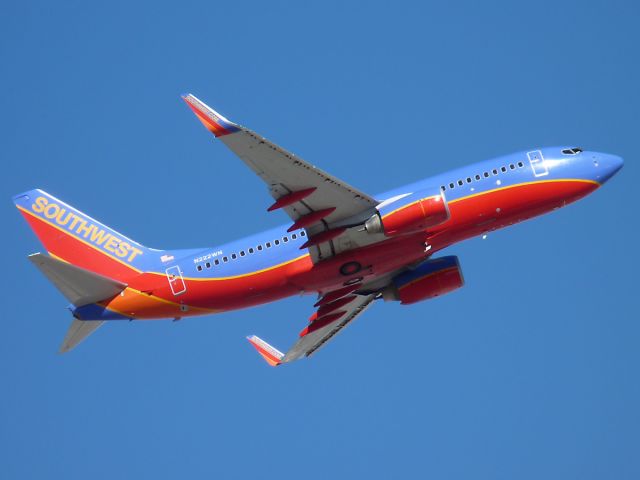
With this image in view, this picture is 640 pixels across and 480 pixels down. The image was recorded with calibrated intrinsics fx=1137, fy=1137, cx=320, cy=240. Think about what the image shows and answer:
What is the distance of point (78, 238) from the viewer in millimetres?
62031

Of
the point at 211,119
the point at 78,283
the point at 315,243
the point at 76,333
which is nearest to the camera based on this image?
the point at 211,119

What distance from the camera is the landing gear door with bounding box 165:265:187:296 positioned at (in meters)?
59.2

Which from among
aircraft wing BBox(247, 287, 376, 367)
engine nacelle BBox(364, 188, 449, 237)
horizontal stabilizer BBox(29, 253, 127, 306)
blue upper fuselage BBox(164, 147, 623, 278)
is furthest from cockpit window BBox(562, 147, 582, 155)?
horizontal stabilizer BBox(29, 253, 127, 306)

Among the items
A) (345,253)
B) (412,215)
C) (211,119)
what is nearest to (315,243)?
(345,253)

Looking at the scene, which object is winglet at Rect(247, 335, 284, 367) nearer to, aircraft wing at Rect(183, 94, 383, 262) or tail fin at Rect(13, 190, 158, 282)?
tail fin at Rect(13, 190, 158, 282)

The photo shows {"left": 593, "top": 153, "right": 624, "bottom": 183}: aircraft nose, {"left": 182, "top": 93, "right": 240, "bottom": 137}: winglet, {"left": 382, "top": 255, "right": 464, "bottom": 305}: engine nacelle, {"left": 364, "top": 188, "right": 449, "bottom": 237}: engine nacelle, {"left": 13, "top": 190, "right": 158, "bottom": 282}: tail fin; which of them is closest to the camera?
{"left": 182, "top": 93, "right": 240, "bottom": 137}: winglet

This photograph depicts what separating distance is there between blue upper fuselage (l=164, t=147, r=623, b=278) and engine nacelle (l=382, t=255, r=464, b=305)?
228 inches

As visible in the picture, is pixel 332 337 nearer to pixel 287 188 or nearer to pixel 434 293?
pixel 434 293

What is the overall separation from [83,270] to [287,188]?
11.5 m

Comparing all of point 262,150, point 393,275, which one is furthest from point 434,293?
point 262,150

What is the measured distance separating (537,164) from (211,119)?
61.5 ft

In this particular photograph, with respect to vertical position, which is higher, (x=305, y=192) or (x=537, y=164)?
(x=305, y=192)

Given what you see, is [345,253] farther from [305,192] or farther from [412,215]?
[305,192]

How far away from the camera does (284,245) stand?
59125 millimetres
